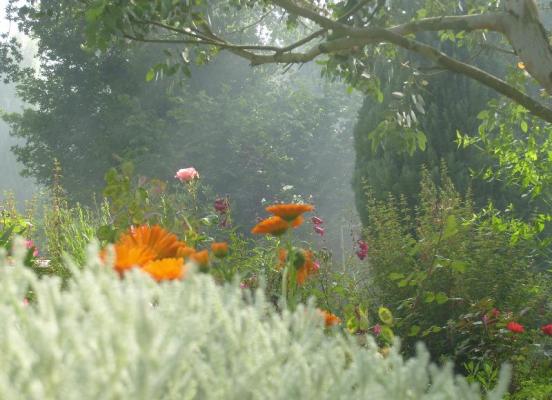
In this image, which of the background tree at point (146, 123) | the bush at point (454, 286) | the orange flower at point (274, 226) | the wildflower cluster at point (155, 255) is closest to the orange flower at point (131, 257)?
the wildflower cluster at point (155, 255)

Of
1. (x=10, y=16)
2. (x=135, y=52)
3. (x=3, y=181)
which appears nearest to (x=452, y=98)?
(x=135, y=52)

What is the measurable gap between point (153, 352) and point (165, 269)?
870mm

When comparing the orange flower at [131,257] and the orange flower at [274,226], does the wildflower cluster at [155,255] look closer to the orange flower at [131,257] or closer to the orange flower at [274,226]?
the orange flower at [131,257]

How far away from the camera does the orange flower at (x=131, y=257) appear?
1.67 metres

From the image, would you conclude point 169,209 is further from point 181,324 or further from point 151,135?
point 151,135

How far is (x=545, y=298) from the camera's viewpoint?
16.2 feet

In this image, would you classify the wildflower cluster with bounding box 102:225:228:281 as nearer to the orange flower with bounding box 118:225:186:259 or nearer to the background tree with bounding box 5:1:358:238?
the orange flower with bounding box 118:225:186:259

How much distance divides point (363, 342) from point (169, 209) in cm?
263

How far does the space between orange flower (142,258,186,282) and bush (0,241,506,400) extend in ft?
1.40

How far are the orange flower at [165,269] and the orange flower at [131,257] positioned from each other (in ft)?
0.13

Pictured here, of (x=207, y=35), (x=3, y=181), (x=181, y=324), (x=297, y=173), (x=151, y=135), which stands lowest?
(x=3, y=181)

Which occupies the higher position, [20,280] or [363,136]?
[20,280]

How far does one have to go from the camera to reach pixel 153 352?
784 mm

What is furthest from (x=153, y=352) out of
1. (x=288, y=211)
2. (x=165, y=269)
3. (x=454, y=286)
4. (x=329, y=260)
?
(x=329, y=260)
